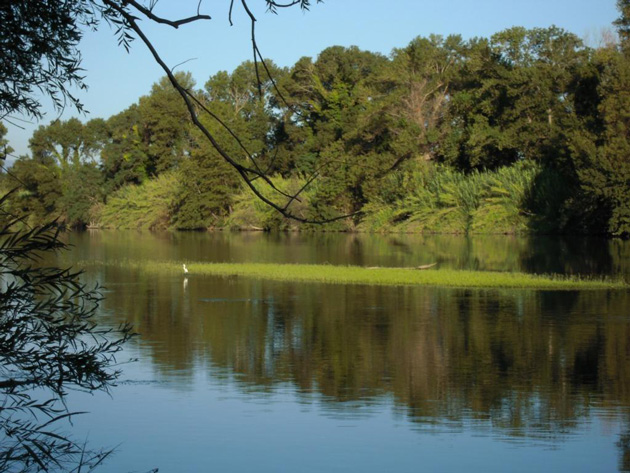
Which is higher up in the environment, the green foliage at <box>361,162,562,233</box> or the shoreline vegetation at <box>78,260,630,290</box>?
the green foliage at <box>361,162,562,233</box>

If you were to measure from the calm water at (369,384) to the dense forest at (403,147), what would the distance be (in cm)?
1349

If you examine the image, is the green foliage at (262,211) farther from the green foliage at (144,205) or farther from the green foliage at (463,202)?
the green foliage at (144,205)

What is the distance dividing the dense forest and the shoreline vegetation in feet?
15.6

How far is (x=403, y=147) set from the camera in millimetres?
54156

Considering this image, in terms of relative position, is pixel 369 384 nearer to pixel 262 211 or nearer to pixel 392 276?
pixel 392 276

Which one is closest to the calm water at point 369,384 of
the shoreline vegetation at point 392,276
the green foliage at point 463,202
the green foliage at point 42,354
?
the green foliage at point 42,354

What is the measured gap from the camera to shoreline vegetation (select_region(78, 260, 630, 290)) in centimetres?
2094

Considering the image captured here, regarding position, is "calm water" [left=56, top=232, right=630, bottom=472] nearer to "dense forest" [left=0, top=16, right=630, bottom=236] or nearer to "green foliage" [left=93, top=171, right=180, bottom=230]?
"dense forest" [left=0, top=16, right=630, bottom=236]

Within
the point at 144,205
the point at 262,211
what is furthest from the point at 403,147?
the point at 144,205

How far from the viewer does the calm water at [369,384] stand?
7906 mm

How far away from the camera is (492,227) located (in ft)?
161

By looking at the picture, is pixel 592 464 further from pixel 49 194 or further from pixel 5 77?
pixel 49 194

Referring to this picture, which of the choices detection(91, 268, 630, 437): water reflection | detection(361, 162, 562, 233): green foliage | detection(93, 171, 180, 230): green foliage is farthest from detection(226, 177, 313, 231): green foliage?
detection(91, 268, 630, 437): water reflection

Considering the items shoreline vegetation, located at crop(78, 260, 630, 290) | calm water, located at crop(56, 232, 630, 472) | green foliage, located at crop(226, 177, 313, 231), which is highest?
green foliage, located at crop(226, 177, 313, 231)
